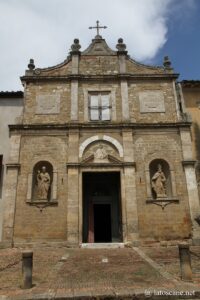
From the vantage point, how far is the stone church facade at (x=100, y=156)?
46.9ft

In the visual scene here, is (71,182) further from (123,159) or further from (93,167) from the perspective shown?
(123,159)

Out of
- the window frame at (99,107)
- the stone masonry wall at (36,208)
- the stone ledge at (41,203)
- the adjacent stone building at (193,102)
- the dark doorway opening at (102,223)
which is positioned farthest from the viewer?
the adjacent stone building at (193,102)

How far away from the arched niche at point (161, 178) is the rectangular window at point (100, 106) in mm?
3613

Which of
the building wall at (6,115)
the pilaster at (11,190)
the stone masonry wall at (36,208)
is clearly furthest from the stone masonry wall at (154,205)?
the building wall at (6,115)

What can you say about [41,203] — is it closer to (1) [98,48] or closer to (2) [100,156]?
(2) [100,156]

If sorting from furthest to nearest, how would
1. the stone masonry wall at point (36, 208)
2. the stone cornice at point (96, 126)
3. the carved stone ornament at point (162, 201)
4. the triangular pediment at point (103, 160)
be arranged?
the stone cornice at point (96, 126) → the triangular pediment at point (103, 160) → the carved stone ornament at point (162, 201) → the stone masonry wall at point (36, 208)

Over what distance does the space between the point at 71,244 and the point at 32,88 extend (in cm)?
890

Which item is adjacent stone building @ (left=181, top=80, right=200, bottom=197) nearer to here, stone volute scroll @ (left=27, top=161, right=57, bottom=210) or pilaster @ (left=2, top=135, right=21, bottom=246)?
stone volute scroll @ (left=27, top=161, right=57, bottom=210)

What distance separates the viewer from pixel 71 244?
45.3 ft

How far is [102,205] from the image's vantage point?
1653 centimetres

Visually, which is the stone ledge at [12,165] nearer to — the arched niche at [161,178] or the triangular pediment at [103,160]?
the triangular pediment at [103,160]

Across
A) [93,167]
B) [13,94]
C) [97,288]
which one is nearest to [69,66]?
[13,94]

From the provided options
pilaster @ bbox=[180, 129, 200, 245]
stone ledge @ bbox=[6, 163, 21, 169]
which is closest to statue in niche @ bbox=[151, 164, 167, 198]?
pilaster @ bbox=[180, 129, 200, 245]

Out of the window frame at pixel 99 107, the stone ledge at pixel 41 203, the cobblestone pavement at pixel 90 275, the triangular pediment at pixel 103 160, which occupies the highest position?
the window frame at pixel 99 107
